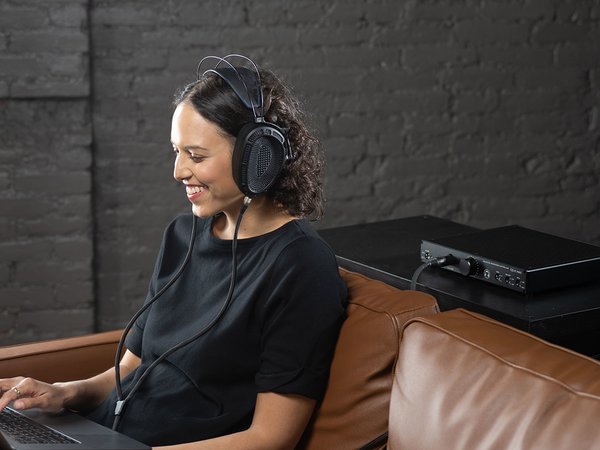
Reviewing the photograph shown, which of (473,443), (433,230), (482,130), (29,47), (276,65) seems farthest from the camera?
(482,130)

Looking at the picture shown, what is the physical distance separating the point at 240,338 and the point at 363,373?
206mm

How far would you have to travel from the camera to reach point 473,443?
1307 millimetres

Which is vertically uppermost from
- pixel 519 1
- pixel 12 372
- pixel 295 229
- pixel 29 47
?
pixel 519 1

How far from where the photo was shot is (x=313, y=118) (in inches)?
126

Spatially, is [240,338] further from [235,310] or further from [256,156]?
[256,156]

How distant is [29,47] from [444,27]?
1.29 m

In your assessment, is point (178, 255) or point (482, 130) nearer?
point (178, 255)

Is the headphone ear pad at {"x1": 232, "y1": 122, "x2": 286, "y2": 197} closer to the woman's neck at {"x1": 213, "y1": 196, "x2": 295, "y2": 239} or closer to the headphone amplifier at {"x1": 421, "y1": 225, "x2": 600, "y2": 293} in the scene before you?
the woman's neck at {"x1": 213, "y1": 196, "x2": 295, "y2": 239}

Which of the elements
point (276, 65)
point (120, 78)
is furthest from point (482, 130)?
point (120, 78)

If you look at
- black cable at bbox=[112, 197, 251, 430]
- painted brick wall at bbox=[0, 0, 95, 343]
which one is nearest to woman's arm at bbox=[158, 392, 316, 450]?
black cable at bbox=[112, 197, 251, 430]

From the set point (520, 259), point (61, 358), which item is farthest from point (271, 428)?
point (61, 358)

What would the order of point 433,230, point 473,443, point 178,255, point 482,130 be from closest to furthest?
point 473,443
point 178,255
point 433,230
point 482,130

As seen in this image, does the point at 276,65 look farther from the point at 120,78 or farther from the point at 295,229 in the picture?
the point at 295,229

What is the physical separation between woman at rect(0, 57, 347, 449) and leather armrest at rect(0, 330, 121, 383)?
0.24 m
